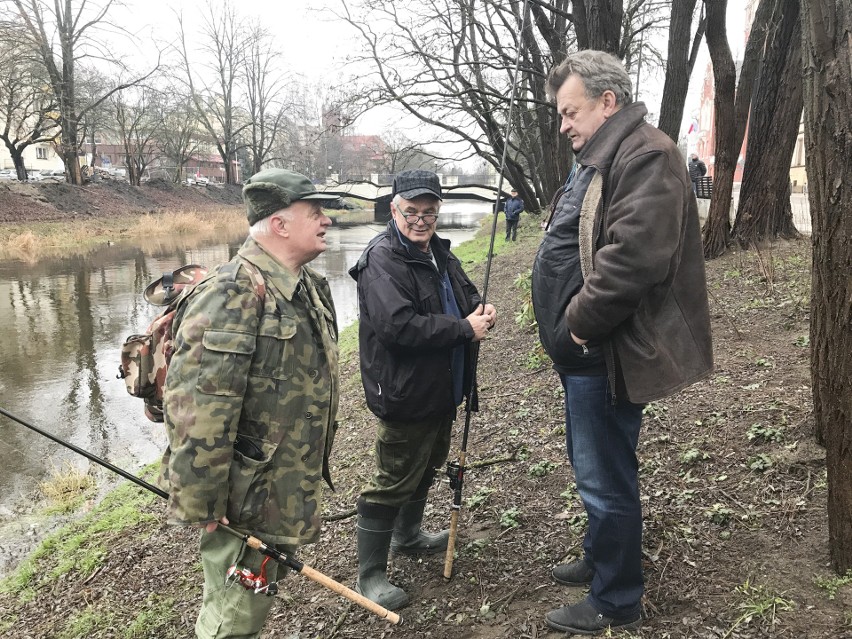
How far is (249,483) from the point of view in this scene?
7.34ft

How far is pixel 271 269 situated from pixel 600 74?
143cm

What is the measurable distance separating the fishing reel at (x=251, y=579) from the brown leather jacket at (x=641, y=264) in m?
1.47

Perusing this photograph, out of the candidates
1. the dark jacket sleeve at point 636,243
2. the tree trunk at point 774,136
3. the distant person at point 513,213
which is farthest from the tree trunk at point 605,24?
the distant person at point 513,213

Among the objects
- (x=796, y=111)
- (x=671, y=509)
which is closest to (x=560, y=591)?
Answer: (x=671, y=509)

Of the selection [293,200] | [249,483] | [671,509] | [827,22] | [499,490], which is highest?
[827,22]

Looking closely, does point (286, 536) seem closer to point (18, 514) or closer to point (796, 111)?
point (18, 514)

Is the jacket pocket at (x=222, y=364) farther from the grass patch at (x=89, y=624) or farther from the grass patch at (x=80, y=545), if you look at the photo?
the grass patch at (x=80, y=545)

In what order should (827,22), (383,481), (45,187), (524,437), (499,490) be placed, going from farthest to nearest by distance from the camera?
(45,187) < (524,437) < (499,490) < (383,481) < (827,22)

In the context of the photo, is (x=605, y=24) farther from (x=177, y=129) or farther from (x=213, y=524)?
(x=177, y=129)

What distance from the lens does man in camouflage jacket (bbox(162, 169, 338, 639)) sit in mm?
2125

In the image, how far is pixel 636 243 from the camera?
2.09m

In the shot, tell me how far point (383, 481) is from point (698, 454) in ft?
5.95

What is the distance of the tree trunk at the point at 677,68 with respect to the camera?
7.57 m

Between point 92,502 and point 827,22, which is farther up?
point 827,22
